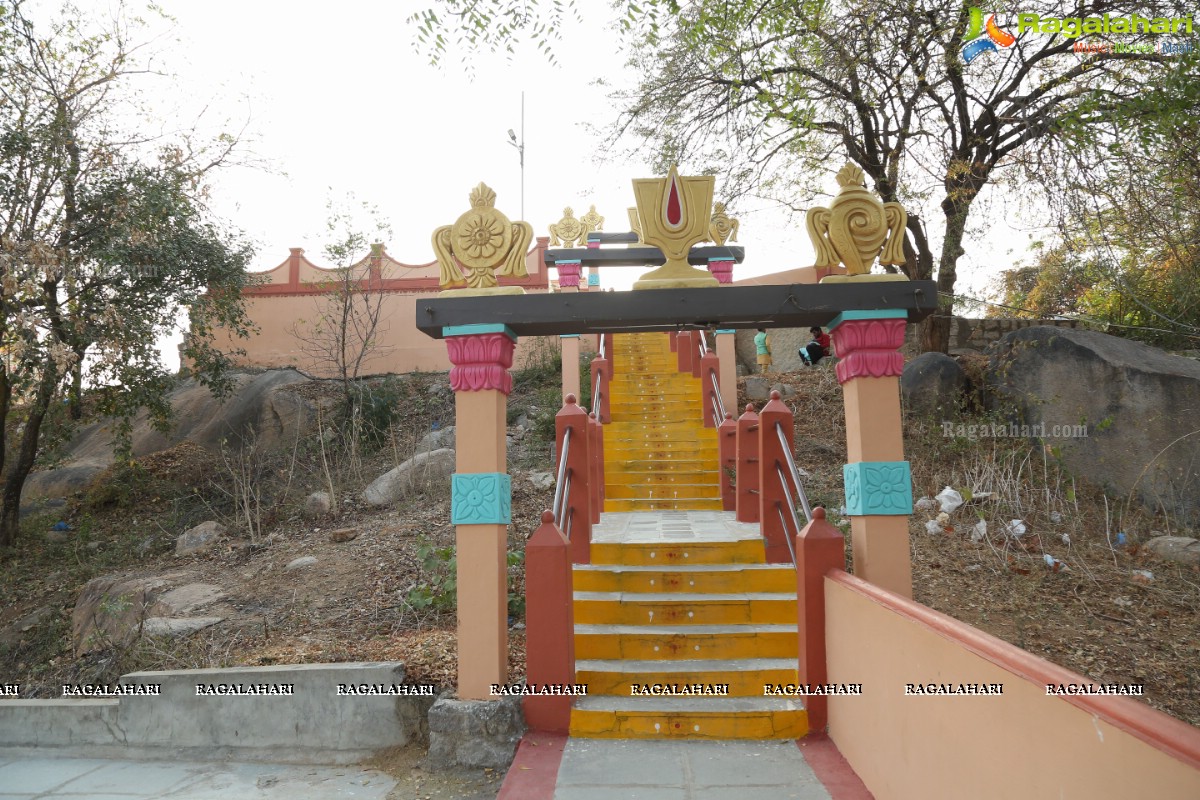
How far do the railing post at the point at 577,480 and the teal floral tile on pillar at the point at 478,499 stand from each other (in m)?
1.52

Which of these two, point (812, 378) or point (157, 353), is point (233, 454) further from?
point (812, 378)

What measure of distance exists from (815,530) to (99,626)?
696 centimetres

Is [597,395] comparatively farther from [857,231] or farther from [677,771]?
[677,771]

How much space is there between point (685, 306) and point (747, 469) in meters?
3.01

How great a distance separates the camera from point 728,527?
287 inches

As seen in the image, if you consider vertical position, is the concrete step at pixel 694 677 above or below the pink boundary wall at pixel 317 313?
below

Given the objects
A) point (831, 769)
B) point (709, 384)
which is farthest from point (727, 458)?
point (831, 769)

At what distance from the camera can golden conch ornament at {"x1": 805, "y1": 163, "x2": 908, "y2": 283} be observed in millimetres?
4879

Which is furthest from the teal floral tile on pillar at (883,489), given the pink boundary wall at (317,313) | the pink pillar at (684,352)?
the pink boundary wall at (317,313)

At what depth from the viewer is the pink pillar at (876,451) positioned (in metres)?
4.69

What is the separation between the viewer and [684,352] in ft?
42.3

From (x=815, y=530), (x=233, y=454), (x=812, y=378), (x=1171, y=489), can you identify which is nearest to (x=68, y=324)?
(x=233, y=454)

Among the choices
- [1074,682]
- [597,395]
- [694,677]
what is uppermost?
[597,395]

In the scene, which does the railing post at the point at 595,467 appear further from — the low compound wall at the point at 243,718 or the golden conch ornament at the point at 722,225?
the golden conch ornament at the point at 722,225
